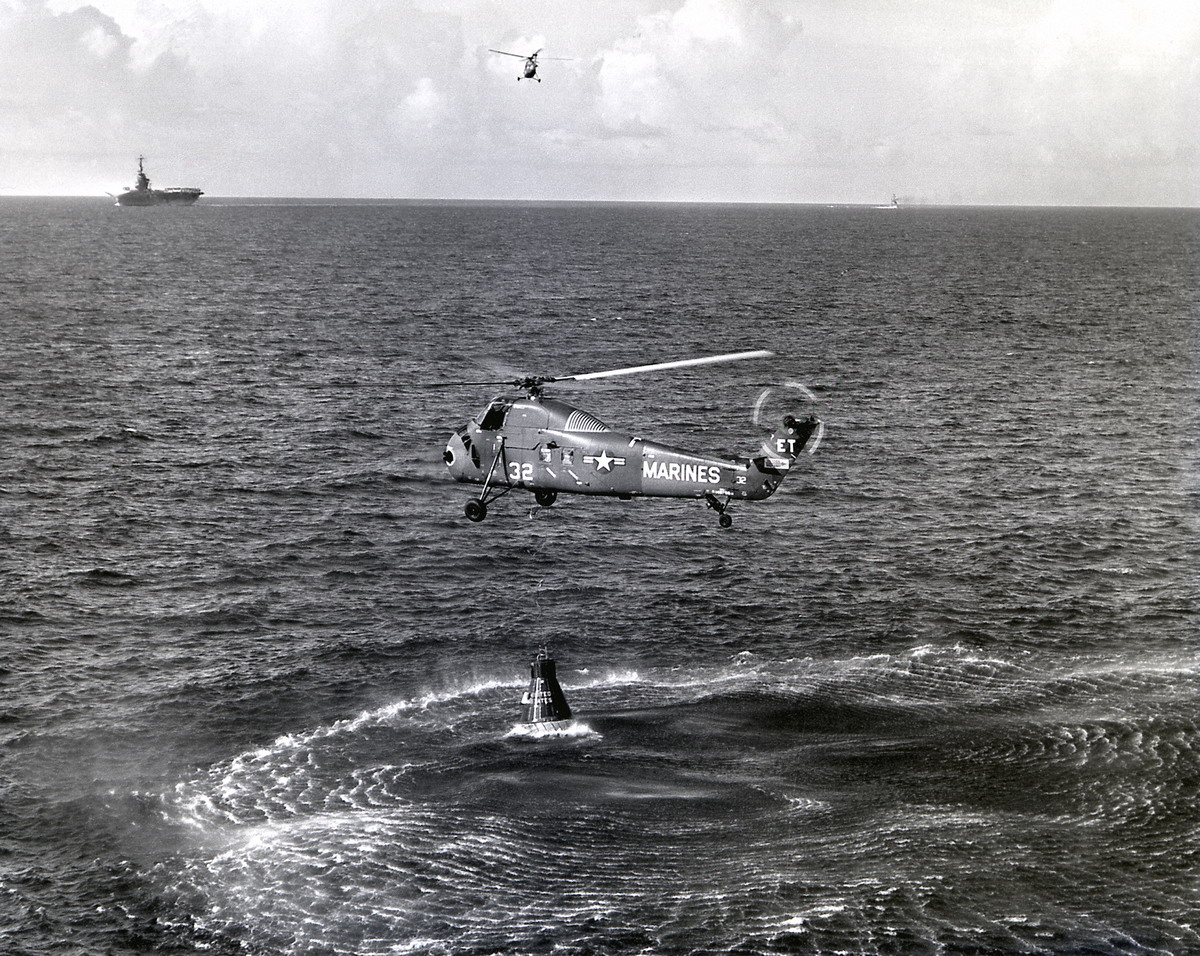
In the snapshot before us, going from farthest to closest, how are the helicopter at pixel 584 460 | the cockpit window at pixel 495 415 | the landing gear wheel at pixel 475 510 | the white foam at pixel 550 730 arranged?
1. the white foam at pixel 550 730
2. the cockpit window at pixel 495 415
3. the landing gear wheel at pixel 475 510
4. the helicopter at pixel 584 460

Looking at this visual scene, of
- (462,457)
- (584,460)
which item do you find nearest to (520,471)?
(462,457)

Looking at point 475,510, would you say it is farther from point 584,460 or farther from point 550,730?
point 550,730

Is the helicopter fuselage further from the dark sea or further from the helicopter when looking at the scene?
the dark sea

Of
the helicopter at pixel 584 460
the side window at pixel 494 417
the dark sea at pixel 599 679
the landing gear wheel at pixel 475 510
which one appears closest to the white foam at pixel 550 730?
the dark sea at pixel 599 679

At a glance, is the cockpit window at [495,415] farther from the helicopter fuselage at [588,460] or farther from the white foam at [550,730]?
the white foam at [550,730]

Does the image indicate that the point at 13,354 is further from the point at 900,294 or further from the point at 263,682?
the point at 900,294

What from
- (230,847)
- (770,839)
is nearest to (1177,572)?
(770,839)
